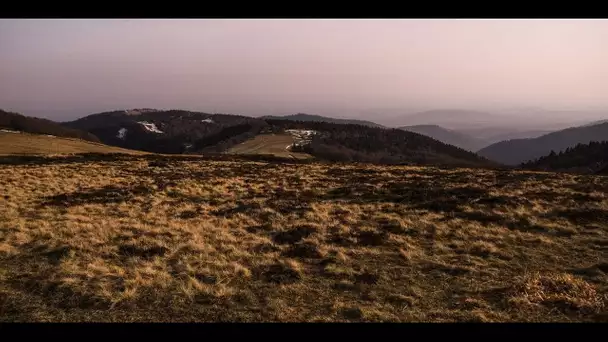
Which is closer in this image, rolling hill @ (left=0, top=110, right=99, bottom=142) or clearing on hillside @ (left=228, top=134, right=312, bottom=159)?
clearing on hillside @ (left=228, top=134, right=312, bottom=159)

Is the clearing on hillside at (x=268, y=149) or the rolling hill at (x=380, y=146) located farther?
the rolling hill at (x=380, y=146)

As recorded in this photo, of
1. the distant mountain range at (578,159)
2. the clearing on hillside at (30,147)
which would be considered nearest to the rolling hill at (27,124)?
the clearing on hillside at (30,147)

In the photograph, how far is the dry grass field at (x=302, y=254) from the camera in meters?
8.19

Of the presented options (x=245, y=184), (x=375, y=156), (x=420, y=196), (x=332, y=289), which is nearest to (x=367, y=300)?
(x=332, y=289)

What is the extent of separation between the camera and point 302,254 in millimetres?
12367

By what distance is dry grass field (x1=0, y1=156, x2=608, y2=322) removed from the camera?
8.19 m

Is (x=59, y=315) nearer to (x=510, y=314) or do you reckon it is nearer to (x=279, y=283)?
(x=279, y=283)

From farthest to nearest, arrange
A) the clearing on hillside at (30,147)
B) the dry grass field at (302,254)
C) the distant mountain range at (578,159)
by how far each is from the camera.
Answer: the distant mountain range at (578,159), the clearing on hillside at (30,147), the dry grass field at (302,254)

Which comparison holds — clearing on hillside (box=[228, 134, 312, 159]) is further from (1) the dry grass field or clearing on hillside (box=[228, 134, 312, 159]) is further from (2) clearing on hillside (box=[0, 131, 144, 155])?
(1) the dry grass field

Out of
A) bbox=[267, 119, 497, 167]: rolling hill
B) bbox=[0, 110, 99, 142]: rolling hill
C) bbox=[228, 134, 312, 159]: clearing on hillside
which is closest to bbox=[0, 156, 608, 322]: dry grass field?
bbox=[228, 134, 312, 159]: clearing on hillside

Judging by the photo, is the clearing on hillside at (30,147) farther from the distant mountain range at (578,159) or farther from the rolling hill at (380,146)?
the distant mountain range at (578,159)

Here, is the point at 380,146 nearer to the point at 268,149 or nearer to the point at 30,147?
the point at 268,149

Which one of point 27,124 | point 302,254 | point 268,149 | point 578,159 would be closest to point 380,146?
point 578,159
